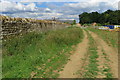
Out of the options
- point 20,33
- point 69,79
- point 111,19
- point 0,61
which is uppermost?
point 111,19

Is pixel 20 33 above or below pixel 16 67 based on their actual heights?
above

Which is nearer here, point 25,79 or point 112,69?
point 25,79

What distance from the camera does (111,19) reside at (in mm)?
89625

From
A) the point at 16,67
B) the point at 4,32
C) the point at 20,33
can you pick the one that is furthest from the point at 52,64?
the point at 20,33

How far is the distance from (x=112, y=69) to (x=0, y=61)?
433 cm

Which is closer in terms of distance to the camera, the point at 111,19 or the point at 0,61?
the point at 0,61

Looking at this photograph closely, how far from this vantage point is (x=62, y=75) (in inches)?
169

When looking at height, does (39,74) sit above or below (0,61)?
below

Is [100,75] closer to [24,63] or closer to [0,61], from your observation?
[24,63]

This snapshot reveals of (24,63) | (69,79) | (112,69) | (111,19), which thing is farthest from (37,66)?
(111,19)

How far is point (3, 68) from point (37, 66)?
1260 mm

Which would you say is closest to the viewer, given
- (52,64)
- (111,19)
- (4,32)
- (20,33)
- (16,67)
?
(16,67)

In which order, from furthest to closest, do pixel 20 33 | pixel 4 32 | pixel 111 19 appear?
pixel 111 19 < pixel 20 33 < pixel 4 32

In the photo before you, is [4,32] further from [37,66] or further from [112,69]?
[112,69]
